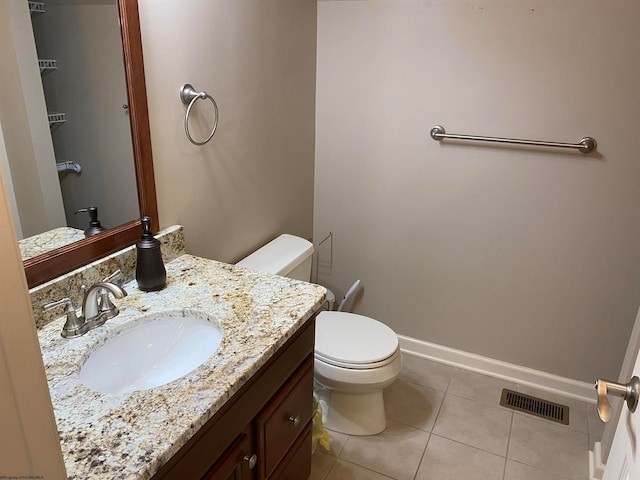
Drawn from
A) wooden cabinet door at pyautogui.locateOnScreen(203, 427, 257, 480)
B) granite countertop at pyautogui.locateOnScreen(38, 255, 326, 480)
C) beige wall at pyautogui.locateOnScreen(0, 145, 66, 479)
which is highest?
beige wall at pyautogui.locateOnScreen(0, 145, 66, 479)

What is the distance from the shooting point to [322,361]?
1.95 m

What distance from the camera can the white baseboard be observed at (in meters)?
2.36

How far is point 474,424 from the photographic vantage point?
2.18m

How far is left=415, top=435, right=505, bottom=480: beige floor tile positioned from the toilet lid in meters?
0.45

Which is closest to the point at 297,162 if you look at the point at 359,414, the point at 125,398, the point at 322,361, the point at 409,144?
the point at 409,144

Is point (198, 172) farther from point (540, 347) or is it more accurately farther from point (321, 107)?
point (540, 347)

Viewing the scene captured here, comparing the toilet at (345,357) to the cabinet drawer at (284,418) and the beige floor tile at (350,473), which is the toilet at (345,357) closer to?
the beige floor tile at (350,473)

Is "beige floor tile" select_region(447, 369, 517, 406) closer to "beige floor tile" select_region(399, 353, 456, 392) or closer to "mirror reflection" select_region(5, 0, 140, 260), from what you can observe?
"beige floor tile" select_region(399, 353, 456, 392)

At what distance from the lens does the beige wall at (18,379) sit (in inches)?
19.6

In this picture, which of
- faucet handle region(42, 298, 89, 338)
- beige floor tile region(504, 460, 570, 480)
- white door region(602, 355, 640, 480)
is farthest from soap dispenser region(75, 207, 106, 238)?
beige floor tile region(504, 460, 570, 480)

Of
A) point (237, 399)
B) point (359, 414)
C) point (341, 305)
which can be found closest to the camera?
point (237, 399)

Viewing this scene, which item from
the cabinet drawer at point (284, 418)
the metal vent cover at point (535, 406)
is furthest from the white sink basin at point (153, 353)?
the metal vent cover at point (535, 406)

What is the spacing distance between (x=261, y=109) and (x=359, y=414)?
1324 mm

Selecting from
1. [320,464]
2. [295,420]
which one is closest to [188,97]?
[295,420]
